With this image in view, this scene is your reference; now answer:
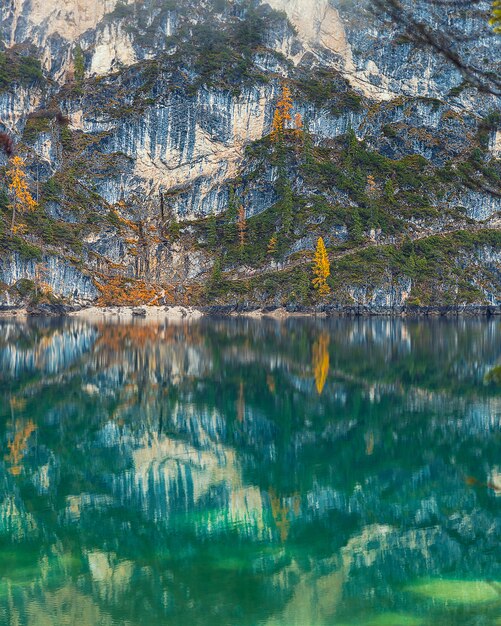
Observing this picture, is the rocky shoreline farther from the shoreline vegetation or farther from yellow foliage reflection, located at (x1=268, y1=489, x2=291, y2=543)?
yellow foliage reflection, located at (x1=268, y1=489, x2=291, y2=543)

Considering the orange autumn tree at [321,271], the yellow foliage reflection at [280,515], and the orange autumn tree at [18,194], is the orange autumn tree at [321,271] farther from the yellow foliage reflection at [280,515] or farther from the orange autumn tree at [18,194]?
the yellow foliage reflection at [280,515]

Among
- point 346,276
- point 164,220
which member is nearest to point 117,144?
point 164,220

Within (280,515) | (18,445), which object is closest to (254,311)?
(18,445)

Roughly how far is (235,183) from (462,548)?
17980 centimetres

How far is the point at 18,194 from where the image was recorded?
166m

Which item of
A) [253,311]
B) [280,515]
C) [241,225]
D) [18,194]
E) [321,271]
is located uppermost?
[18,194]

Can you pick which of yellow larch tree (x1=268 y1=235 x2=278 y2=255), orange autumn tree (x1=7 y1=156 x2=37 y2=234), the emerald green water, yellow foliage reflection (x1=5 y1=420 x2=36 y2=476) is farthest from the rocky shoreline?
yellow foliage reflection (x1=5 y1=420 x2=36 y2=476)

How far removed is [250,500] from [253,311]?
137 metres

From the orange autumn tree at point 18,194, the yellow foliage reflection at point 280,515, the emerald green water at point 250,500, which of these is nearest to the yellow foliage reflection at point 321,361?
the emerald green water at point 250,500

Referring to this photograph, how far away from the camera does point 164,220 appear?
191625 mm

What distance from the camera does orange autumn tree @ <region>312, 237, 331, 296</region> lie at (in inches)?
6078

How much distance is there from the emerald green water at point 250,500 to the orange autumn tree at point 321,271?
10182 cm

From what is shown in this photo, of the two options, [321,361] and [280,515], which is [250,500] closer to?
[280,515]

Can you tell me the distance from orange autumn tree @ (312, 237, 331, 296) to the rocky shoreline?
445cm
